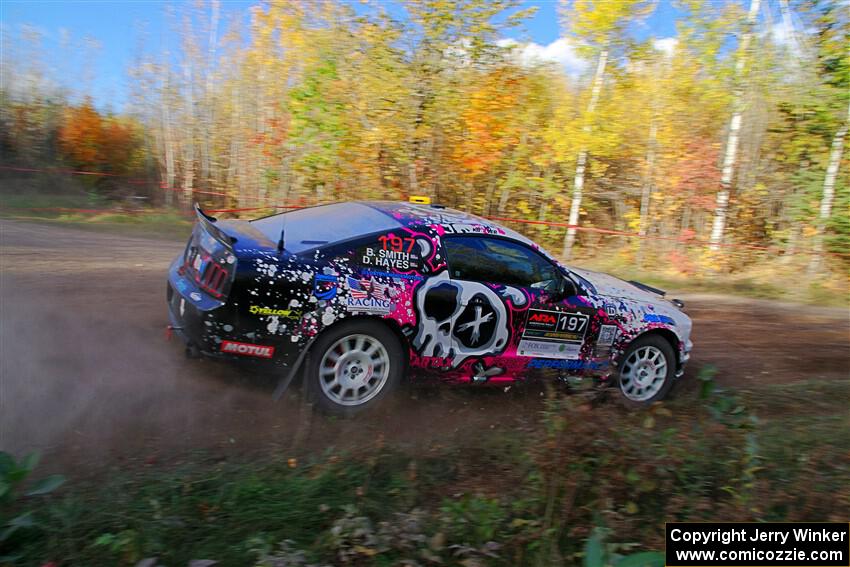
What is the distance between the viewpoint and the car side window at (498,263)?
5172 millimetres

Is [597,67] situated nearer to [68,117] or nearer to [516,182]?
[516,182]

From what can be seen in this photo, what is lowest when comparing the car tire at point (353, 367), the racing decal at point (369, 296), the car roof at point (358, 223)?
the car tire at point (353, 367)

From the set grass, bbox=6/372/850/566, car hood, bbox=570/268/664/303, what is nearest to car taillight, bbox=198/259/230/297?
grass, bbox=6/372/850/566

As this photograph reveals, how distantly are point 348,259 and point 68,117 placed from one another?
15.2 meters

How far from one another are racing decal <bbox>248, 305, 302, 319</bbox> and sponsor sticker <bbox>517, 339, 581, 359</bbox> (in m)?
1.89

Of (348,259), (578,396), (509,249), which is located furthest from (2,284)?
(578,396)

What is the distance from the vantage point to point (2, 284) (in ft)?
22.2

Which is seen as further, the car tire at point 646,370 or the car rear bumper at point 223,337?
the car tire at point 646,370

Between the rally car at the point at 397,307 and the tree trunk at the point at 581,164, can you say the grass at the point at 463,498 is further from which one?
the tree trunk at the point at 581,164

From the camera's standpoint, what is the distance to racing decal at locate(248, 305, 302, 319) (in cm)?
448

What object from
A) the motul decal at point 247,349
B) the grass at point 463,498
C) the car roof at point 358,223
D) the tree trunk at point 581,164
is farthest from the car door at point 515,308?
the tree trunk at point 581,164

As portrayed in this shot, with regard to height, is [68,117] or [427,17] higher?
[427,17]

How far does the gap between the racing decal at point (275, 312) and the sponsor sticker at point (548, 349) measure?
1.89m

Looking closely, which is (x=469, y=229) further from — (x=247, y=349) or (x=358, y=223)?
(x=247, y=349)
